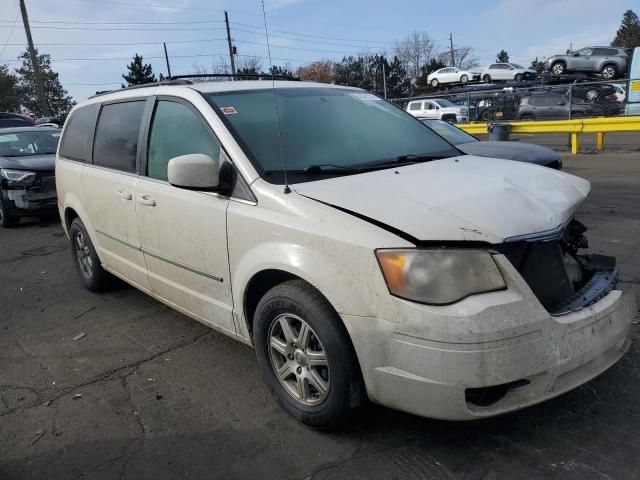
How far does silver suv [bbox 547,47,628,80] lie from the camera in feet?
96.1

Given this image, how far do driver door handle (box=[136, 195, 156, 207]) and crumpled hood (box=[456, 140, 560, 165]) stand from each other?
Result: 188 inches

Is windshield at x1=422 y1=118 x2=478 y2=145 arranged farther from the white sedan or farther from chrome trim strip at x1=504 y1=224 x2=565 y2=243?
the white sedan

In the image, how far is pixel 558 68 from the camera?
104 feet

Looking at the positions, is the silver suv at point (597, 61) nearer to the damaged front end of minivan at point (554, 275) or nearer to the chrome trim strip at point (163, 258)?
the damaged front end of minivan at point (554, 275)

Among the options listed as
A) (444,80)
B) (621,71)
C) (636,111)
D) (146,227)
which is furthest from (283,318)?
(444,80)

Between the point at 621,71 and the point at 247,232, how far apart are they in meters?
32.2

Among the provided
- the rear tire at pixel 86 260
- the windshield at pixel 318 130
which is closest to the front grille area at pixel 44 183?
the rear tire at pixel 86 260

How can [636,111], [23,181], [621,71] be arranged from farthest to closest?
[621,71]
[636,111]
[23,181]

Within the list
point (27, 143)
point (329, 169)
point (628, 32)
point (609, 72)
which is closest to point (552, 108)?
point (609, 72)

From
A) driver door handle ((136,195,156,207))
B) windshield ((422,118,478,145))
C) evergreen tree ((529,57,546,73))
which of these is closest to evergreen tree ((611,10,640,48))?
evergreen tree ((529,57,546,73))

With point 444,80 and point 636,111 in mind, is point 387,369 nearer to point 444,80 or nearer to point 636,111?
point 636,111

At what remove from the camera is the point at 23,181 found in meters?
8.83

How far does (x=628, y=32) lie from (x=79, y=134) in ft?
297

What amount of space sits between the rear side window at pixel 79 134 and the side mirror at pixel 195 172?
7.32 ft
